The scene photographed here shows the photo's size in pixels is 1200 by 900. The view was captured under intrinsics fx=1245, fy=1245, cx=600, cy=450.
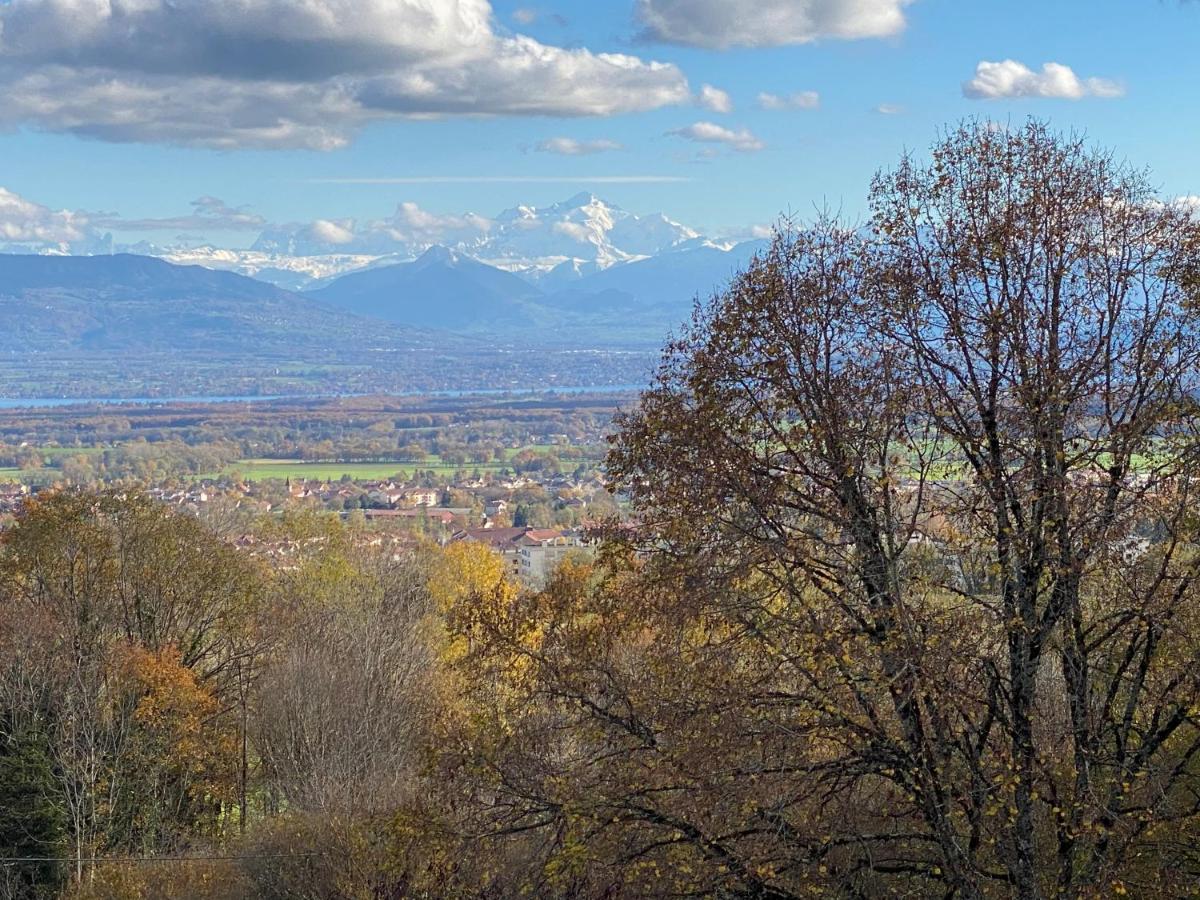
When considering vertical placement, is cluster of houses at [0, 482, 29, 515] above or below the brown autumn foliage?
below

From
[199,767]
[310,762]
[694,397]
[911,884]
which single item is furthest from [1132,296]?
[199,767]

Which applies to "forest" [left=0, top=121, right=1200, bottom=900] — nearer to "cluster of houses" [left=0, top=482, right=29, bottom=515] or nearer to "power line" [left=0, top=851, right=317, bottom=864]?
"power line" [left=0, top=851, right=317, bottom=864]

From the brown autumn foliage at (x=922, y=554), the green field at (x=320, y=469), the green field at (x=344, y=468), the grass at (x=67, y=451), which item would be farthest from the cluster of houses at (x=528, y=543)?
the grass at (x=67, y=451)

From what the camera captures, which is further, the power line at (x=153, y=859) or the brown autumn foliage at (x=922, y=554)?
the power line at (x=153, y=859)

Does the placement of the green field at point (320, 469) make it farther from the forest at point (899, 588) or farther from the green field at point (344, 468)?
the forest at point (899, 588)

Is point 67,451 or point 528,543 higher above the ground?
point 67,451

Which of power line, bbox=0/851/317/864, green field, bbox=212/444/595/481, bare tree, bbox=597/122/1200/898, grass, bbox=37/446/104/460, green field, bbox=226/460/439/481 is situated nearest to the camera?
bare tree, bbox=597/122/1200/898

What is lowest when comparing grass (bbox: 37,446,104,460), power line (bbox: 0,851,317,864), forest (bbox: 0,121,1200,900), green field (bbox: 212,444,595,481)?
green field (bbox: 212,444,595,481)

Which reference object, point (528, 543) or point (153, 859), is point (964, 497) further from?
point (528, 543)

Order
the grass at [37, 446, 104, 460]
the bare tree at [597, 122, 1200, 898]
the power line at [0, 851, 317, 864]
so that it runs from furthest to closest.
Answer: the grass at [37, 446, 104, 460] → the power line at [0, 851, 317, 864] → the bare tree at [597, 122, 1200, 898]

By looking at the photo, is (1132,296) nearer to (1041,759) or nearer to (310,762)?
(1041,759)

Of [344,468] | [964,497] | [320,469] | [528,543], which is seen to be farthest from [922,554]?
[344,468]

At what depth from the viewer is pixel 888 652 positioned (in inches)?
388

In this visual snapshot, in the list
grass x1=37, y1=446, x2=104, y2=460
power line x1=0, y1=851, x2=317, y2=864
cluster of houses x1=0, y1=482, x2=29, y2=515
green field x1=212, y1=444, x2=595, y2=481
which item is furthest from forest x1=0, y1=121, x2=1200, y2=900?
grass x1=37, y1=446, x2=104, y2=460
